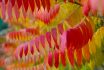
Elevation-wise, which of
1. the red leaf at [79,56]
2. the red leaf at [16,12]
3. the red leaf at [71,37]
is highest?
the red leaf at [16,12]

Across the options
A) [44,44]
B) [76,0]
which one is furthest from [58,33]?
[76,0]

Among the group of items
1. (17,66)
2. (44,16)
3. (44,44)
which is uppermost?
(44,16)

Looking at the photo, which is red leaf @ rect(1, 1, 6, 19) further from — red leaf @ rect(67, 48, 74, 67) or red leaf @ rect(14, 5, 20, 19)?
red leaf @ rect(67, 48, 74, 67)

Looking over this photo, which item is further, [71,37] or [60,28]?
[60,28]

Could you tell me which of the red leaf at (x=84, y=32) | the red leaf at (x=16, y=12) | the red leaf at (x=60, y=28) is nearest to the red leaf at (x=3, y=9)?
the red leaf at (x=16, y=12)

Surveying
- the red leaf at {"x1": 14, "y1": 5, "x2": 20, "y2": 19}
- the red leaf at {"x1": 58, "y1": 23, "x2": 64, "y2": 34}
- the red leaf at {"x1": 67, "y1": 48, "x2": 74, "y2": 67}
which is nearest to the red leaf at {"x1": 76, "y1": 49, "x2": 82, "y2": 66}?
the red leaf at {"x1": 67, "y1": 48, "x2": 74, "y2": 67}

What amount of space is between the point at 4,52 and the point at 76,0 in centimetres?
53

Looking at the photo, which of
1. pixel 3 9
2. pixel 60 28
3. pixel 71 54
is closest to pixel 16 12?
pixel 3 9

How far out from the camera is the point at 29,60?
6.25ft

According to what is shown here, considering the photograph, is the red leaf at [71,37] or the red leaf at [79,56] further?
the red leaf at [79,56]

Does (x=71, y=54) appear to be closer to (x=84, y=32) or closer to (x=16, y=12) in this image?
(x=84, y=32)

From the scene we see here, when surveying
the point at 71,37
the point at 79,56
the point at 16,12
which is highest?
the point at 16,12

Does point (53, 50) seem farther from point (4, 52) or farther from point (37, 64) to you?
point (4, 52)

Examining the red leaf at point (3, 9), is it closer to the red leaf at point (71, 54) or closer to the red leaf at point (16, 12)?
the red leaf at point (16, 12)
